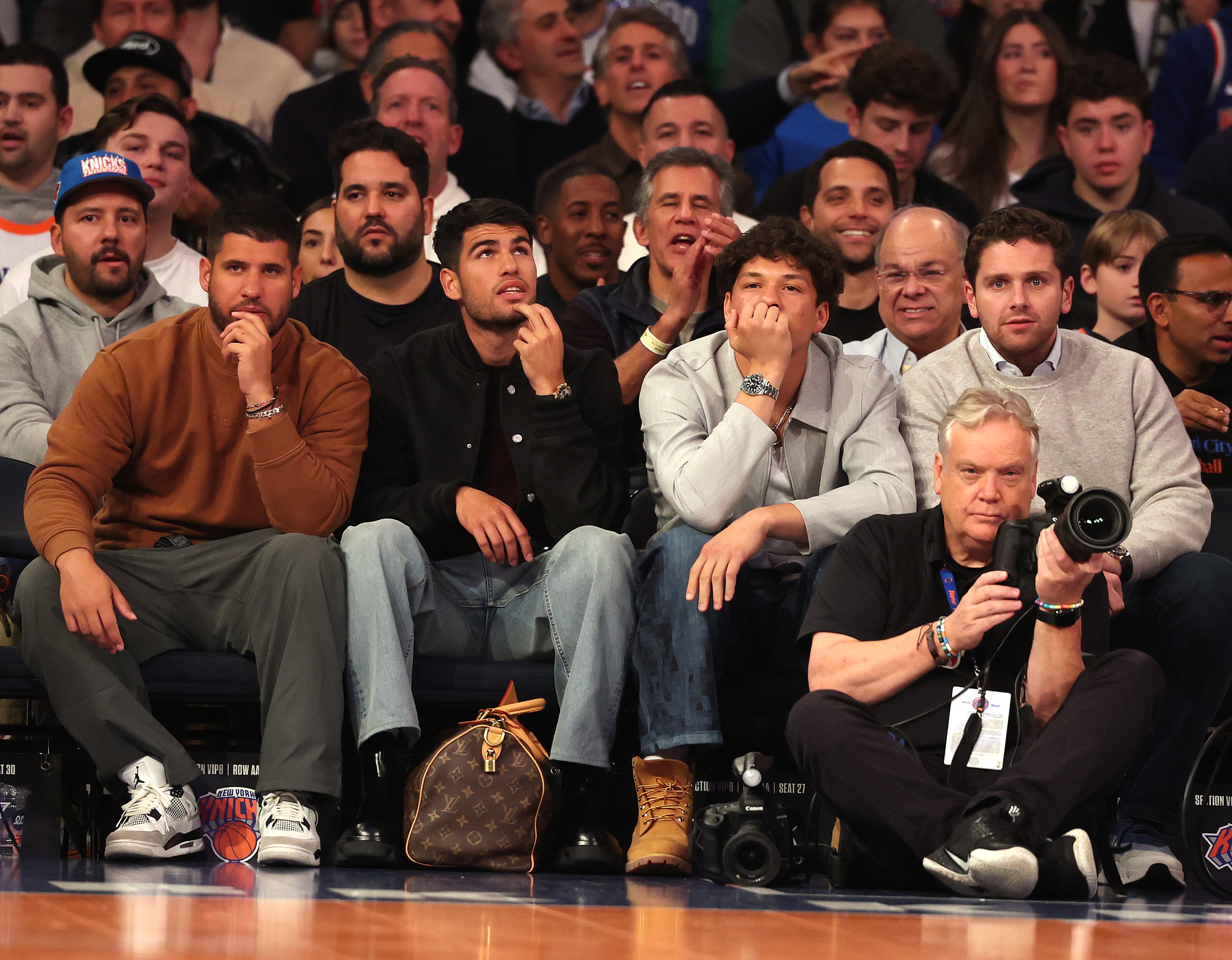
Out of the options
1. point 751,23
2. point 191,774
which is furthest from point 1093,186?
point 191,774

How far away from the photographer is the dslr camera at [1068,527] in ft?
9.72

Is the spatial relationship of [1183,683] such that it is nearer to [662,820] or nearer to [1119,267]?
[662,820]

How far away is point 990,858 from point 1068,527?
1.91ft

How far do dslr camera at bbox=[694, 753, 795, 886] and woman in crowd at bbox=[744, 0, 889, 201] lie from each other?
3425 mm

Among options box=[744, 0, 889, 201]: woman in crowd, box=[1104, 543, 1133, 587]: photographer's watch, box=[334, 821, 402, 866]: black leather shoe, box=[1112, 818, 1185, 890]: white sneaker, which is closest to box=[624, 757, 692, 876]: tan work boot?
box=[334, 821, 402, 866]: black leather shoe

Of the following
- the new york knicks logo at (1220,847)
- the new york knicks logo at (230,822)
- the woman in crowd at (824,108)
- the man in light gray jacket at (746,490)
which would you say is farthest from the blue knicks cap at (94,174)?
the new york knicks logo at (1220,847)

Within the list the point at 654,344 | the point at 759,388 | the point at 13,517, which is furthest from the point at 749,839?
the point at 13,517

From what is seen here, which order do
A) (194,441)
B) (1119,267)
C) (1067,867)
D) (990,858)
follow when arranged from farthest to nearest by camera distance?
(1119,267), (194,441), (1067,867), (990,858)

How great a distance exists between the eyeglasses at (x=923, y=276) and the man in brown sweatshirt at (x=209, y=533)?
1.50 metres

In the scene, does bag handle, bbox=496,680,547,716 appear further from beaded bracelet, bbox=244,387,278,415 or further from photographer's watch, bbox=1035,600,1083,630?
photographer's watch, bbox=1035,600,1083,630

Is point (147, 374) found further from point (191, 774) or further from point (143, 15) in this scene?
point (143, 15)

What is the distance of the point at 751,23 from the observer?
6.84 meters

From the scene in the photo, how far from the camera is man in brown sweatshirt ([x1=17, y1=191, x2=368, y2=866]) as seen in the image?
11.2 ft

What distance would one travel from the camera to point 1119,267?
5.04 metres
